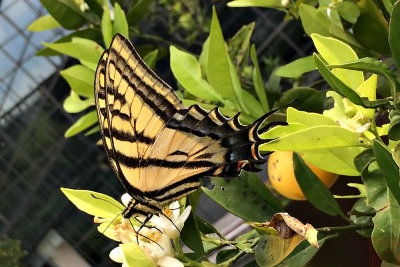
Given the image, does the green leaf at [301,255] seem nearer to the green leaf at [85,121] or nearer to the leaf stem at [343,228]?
the leaf stem at [343,228]

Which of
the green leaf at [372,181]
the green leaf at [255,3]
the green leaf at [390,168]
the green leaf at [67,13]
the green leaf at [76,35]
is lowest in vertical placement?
the green leaf at [372,181]

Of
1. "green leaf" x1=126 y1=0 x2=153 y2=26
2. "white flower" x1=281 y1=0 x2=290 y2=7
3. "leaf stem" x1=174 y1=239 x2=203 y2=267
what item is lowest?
"leaf stem" x1=174 y1=239 x2=203 y2=267

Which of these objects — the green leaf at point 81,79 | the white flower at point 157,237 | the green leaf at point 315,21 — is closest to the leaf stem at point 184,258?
the white flower at point 157,237

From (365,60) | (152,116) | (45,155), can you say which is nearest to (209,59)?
(152,116)

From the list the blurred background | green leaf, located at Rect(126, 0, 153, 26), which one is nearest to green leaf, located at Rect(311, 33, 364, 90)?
green leaf, located at Rect(126, 0, 153, 26)

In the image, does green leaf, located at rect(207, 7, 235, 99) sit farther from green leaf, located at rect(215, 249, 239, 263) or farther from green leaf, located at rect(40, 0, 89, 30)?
green leaf, located at rect(40, 0, 89, 30)

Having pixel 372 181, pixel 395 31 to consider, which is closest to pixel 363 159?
pixel 372 181
